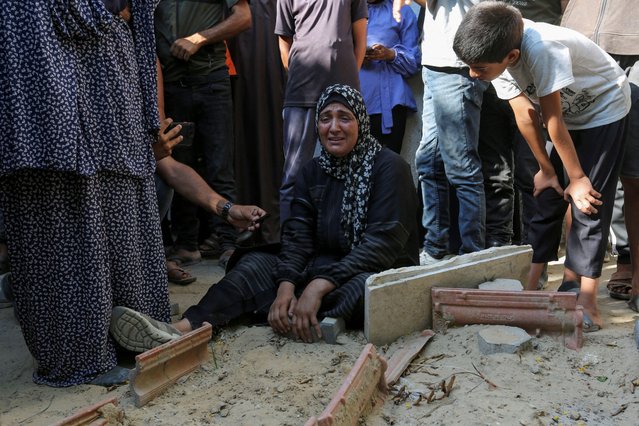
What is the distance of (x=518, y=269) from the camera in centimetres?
389

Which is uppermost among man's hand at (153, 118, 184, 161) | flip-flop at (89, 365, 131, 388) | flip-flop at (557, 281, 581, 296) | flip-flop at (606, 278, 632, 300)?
man's hand at (153, 118, 184, 161)

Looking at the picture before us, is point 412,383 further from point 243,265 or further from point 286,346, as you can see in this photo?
point 243,265

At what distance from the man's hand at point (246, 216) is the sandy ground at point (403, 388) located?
0.64 metres

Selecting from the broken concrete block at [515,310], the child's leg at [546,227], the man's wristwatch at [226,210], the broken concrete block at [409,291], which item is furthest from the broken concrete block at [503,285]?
the man's wristwatch at [226,210]

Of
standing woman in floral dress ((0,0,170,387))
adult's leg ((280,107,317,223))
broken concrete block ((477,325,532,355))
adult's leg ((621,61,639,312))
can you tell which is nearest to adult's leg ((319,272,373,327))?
broken concrete block ((477,325,532,355))

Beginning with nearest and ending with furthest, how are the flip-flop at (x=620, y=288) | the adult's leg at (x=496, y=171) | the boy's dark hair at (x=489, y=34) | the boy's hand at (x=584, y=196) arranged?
1. the boy's dark hair at (x=489, y=34)
2. the boy's hand at (x=584, y=196)
3. the flip-flop at (x=620, y=288)
4. the adult's leg at (x=496, y=171)

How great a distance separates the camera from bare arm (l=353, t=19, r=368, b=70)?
16.5ft

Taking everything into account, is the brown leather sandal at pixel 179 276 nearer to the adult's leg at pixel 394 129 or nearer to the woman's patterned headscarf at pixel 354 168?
the woman's patterned headscarf at pixel 354 168

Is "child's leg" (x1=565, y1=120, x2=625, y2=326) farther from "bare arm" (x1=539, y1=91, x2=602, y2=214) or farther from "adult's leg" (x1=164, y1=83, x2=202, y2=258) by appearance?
"adult's leg" (x1=164, y1=83, x2=202, y2=258)

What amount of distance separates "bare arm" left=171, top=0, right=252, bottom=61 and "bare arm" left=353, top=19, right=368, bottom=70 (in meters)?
0.86

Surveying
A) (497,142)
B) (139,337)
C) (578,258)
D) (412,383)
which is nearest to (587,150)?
(578,258)

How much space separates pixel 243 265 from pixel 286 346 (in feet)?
2.15

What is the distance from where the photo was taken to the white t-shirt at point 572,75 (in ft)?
11.4

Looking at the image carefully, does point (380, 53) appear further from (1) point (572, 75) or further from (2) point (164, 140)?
(2) point (164, 140)
